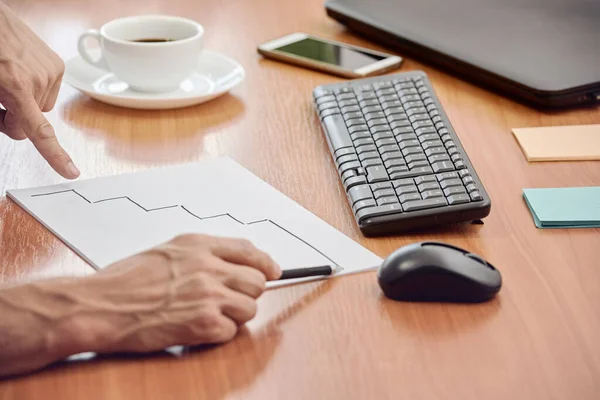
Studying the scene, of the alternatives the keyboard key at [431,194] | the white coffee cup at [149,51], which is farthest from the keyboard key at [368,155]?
the white coffee cup at [149,51]

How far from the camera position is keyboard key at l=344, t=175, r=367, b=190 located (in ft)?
3.09

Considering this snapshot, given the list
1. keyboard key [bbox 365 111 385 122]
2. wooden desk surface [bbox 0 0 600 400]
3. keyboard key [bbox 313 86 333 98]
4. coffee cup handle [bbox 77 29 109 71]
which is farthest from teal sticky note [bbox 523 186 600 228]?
coffee cup handle [bbox 77 29 109 71]

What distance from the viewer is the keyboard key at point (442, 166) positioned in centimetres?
95

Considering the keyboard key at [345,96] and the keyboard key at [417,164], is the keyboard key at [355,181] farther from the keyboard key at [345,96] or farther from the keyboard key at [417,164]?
the keyboard key at [345,96]

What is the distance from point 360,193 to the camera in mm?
917

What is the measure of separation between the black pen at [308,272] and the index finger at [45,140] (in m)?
0.32

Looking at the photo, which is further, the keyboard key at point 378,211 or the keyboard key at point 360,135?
the keyboard key at point 360,135

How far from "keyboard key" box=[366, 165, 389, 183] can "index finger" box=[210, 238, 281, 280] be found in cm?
21

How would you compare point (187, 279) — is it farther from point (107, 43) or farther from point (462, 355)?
point (107, 43)

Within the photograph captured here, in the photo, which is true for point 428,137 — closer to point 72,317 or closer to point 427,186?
point 427,186

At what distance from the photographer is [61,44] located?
1413mm

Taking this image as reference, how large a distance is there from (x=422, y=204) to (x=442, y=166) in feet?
0.29

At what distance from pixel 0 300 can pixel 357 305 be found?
304 millimetres

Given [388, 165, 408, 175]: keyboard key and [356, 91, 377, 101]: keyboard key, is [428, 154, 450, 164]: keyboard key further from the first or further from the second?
[356, 91, 377, 101]: keyboard key
